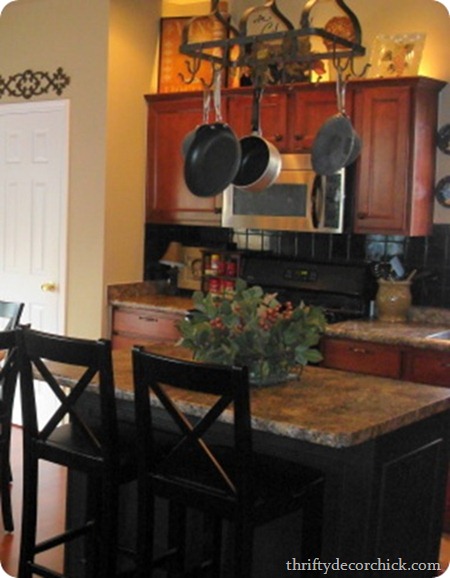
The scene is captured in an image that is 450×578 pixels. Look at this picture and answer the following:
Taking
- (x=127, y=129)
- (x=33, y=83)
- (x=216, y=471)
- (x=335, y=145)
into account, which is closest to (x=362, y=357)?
(x=335, y=145)

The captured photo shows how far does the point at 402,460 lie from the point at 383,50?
8.72ft

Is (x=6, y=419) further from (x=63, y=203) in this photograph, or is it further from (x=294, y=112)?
(x=294, y=112)

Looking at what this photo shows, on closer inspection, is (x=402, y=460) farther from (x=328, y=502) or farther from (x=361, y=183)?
(x=361, y=183)

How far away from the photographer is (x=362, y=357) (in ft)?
13.8

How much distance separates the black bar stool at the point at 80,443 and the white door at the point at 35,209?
7.76 feet

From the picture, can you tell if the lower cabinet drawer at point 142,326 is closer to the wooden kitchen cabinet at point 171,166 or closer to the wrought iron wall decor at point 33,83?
the wooden kitchen cabinet at point 171,166

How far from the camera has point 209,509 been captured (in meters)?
2.40

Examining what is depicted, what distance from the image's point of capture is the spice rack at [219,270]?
5059 mm

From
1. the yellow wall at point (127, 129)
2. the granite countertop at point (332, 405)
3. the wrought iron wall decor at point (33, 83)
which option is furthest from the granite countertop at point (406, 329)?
the wrought iron wall decor at point (33, 83)

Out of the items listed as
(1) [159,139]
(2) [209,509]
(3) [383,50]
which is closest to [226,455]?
(2) [209,509]

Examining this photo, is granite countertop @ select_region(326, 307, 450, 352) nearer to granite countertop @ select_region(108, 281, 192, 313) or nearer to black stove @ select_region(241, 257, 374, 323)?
black stove @ select_region(241, 257, 374, 323)

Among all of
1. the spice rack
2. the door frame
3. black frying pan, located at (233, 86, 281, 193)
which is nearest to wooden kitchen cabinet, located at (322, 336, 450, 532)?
the spice rack

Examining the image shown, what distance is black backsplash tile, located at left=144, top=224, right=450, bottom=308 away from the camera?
4.62 m

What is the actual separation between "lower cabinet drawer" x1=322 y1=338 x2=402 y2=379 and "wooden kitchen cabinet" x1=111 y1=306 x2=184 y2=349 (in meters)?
0.98
